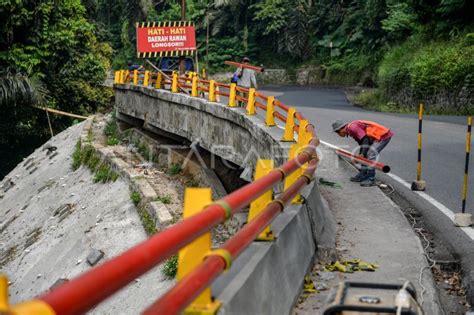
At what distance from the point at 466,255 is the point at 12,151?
30.3 meters

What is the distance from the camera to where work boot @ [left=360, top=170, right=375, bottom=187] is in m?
9.78

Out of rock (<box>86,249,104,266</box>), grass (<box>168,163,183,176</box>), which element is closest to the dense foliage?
grass (<box>168,163,183,176</box>)

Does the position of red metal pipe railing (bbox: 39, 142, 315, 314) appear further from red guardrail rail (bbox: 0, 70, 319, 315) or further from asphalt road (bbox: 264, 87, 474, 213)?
asphalt road (bbox: 264, 87, 474, 213)

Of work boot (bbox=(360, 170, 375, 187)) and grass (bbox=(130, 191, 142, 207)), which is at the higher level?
work boot (bbox=(360, 170, 375, 187))

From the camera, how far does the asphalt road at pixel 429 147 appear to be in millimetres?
10211

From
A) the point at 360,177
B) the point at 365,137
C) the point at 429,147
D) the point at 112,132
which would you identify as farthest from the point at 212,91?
the point at 112,132

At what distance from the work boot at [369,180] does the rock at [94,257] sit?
567 cm

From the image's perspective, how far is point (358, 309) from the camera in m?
3.48

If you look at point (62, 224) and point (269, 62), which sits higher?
→ point (269, 62)

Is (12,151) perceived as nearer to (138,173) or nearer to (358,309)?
(138,173)

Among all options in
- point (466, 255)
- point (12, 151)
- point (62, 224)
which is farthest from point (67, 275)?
point (12, 151)

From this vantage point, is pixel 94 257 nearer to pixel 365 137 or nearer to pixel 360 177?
pixel 360 177

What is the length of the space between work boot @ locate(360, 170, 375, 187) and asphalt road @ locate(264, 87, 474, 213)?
0.90m

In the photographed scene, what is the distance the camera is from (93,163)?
2091cm
